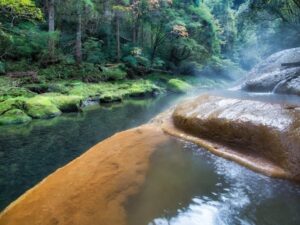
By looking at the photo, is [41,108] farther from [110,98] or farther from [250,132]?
[250,132]

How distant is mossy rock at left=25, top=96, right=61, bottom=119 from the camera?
1073 centimetres

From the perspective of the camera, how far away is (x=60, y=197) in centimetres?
392

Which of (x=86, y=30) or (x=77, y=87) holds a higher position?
(x=86, y=30)

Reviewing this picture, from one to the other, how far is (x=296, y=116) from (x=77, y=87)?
41.8ft

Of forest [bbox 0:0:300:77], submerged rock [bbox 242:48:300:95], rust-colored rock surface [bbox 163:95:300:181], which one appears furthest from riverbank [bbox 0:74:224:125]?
submerged rock [bbox 242:48:300:95]

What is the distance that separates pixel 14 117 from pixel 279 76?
996cm

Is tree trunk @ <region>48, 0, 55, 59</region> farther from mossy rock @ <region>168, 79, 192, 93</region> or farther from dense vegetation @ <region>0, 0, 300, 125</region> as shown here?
mossy rock @ <region>168, 79, 192, 93</region>

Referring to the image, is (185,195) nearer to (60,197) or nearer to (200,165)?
(200,165)

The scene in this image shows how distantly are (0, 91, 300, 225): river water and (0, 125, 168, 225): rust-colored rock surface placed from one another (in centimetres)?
22

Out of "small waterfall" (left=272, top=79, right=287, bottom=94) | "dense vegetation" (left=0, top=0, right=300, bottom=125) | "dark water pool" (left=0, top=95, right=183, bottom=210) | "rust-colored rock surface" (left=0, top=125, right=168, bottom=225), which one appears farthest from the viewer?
"dense vegetation" (left=0, top=0, right=300, bottom=125)

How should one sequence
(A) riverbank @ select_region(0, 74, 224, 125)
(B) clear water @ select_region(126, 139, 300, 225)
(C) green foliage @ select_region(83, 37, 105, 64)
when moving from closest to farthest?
(B) clear water @ select_region(126, 139, 300, 225), (A) riverbank @ select_region(0, 74, 224, 125), (C) green foliage @ select_region(83, 37, 105, 64)

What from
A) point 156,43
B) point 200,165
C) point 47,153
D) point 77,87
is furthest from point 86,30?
point 200,165

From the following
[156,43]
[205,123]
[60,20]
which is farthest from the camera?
[156,43]

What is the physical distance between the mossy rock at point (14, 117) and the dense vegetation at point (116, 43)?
0.46m
